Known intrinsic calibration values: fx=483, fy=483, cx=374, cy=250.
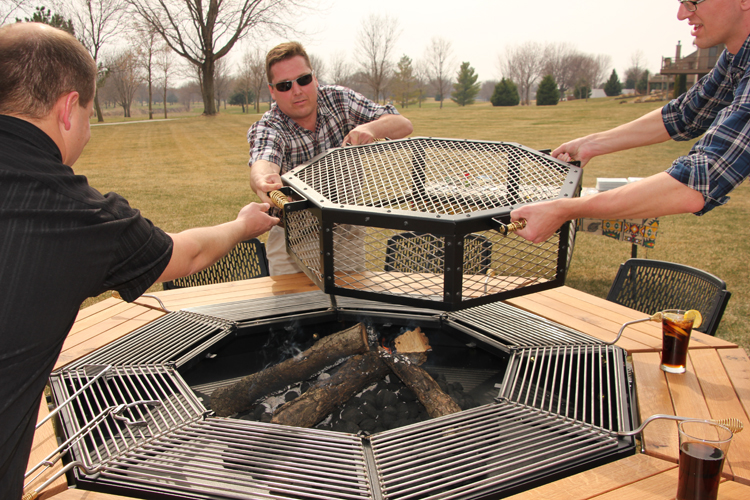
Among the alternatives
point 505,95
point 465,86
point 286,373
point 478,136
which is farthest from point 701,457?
point 465,86

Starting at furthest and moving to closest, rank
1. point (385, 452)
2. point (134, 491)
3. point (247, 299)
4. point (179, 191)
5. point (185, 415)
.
A: point (179, 191)
point (247, 299)
point (185, 415)
point (385, 452)
point (134, 491)

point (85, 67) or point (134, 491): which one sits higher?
point (85, 67)

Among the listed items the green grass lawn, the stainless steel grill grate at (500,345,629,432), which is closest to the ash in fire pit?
the stainless steel grill grate at (500,345,629,432)

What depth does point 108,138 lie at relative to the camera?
20359mm

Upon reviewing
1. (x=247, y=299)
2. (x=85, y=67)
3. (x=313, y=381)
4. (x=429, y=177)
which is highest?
(x=85, y=67)

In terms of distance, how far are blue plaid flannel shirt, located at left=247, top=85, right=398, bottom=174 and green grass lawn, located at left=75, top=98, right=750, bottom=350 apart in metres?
3.23

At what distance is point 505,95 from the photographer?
37.2m

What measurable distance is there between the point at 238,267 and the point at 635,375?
2.56 metres

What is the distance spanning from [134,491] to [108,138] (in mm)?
22390

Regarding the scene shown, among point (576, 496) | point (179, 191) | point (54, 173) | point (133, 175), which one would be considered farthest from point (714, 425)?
point (133, 175)

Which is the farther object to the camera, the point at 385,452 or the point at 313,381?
the point at 313,381

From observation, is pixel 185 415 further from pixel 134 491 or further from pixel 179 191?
pixel 179 191

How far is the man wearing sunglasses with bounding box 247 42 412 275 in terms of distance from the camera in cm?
259

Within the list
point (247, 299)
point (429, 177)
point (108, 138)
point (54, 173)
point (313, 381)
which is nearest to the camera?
point (54, 173)
